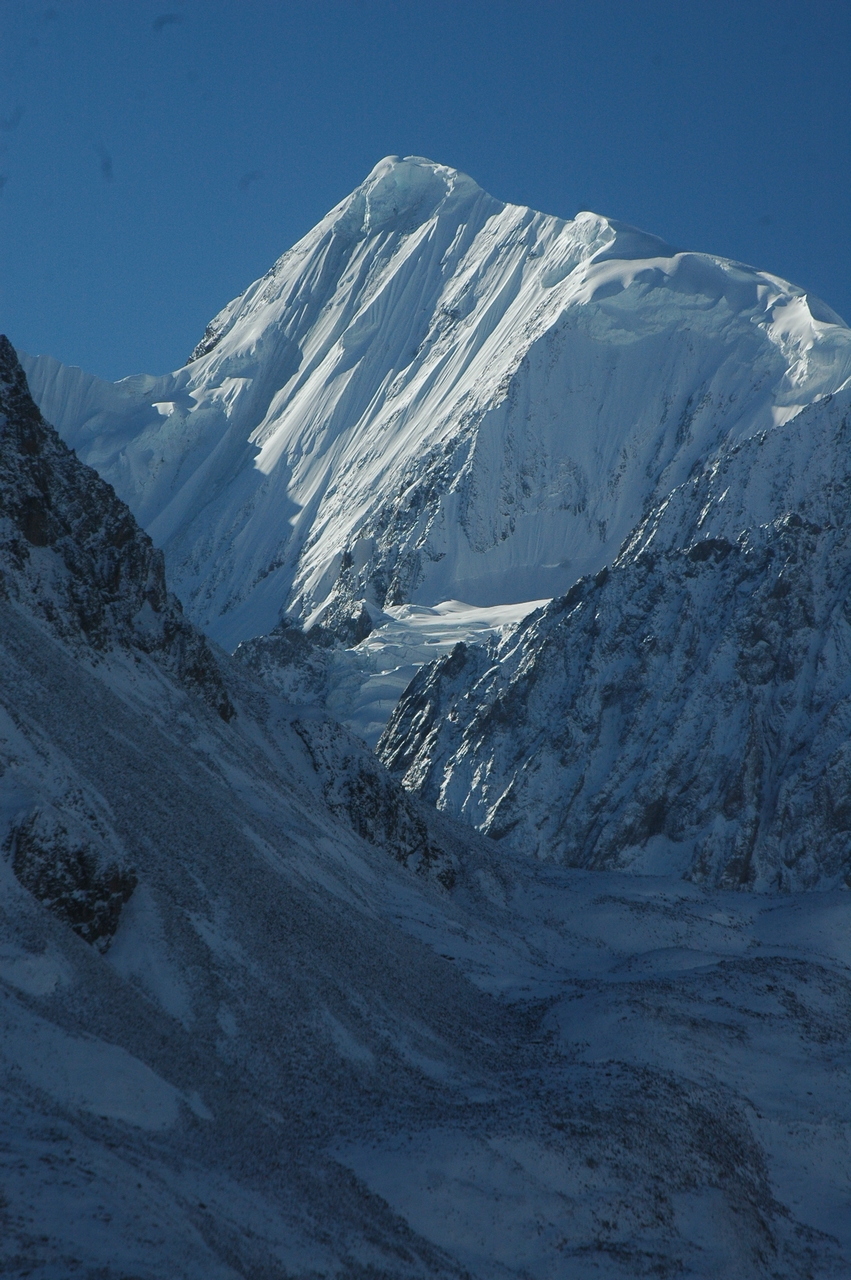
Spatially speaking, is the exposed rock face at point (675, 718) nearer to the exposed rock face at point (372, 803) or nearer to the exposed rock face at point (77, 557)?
the exposed rock face at point (372, 803)

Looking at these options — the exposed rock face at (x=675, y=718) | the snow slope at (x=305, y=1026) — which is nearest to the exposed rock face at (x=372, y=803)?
the snow slope at (x=305, y=1026)

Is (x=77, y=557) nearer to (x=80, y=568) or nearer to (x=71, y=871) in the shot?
(x=80, y=568)

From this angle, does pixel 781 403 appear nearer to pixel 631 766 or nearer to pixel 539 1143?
pixel 631 766

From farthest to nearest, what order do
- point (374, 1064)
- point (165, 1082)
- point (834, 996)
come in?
point (834, 996)
point (374, 1064)
point (165, 1082)

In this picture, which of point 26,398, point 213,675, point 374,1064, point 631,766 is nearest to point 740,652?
point 631,766

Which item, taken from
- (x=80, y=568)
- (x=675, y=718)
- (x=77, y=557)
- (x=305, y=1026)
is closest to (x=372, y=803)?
(x=80, y=568)

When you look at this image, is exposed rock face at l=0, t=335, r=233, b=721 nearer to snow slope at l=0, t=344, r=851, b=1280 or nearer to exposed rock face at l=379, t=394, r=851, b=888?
snow slope at l=0, t=344, r=851, b=1280

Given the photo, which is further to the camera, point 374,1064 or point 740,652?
point 740,652

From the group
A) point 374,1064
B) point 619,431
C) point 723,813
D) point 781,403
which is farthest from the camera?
point 619,431

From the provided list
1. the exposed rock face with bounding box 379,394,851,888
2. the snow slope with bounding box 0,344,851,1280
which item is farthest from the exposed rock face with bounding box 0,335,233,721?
the exposed rock face with bounding box 379,394,851,888
